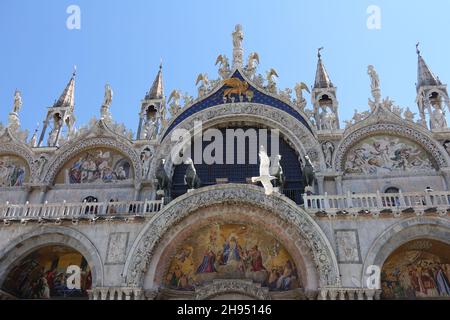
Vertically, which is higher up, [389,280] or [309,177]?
[309,177]

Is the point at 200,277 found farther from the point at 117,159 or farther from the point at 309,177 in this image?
the point at 117,159

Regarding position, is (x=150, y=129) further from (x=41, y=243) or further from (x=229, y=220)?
(x=41, y=243)

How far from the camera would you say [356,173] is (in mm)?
16828

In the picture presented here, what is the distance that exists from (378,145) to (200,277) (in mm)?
9248

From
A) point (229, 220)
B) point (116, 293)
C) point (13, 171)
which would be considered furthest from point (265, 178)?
point (13, 171)

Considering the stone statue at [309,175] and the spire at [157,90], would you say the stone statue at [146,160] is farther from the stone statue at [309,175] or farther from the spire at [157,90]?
the stone statue at [309,175]

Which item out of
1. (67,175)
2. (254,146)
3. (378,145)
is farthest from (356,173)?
(67,175)

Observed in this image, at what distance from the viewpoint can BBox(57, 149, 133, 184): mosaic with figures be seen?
18203 millimetres

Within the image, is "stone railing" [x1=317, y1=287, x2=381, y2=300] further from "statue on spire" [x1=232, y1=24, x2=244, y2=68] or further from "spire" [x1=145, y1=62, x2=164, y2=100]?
"spire" [x1=145, y1=62, x2=164, y2=100]

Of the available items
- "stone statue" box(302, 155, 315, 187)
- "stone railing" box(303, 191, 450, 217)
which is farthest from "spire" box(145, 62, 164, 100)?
"stone railing" box(303, 191, 450, 217)

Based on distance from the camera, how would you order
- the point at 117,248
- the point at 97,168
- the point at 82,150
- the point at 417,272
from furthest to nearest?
the point at 82,150, the point at 97,168, the point at 417,272, the point at 117,248

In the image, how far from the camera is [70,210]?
16125 millimetres

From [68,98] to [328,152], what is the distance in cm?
1390

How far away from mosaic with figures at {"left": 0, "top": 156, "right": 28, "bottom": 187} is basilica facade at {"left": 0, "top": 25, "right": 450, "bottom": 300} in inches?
2.2
